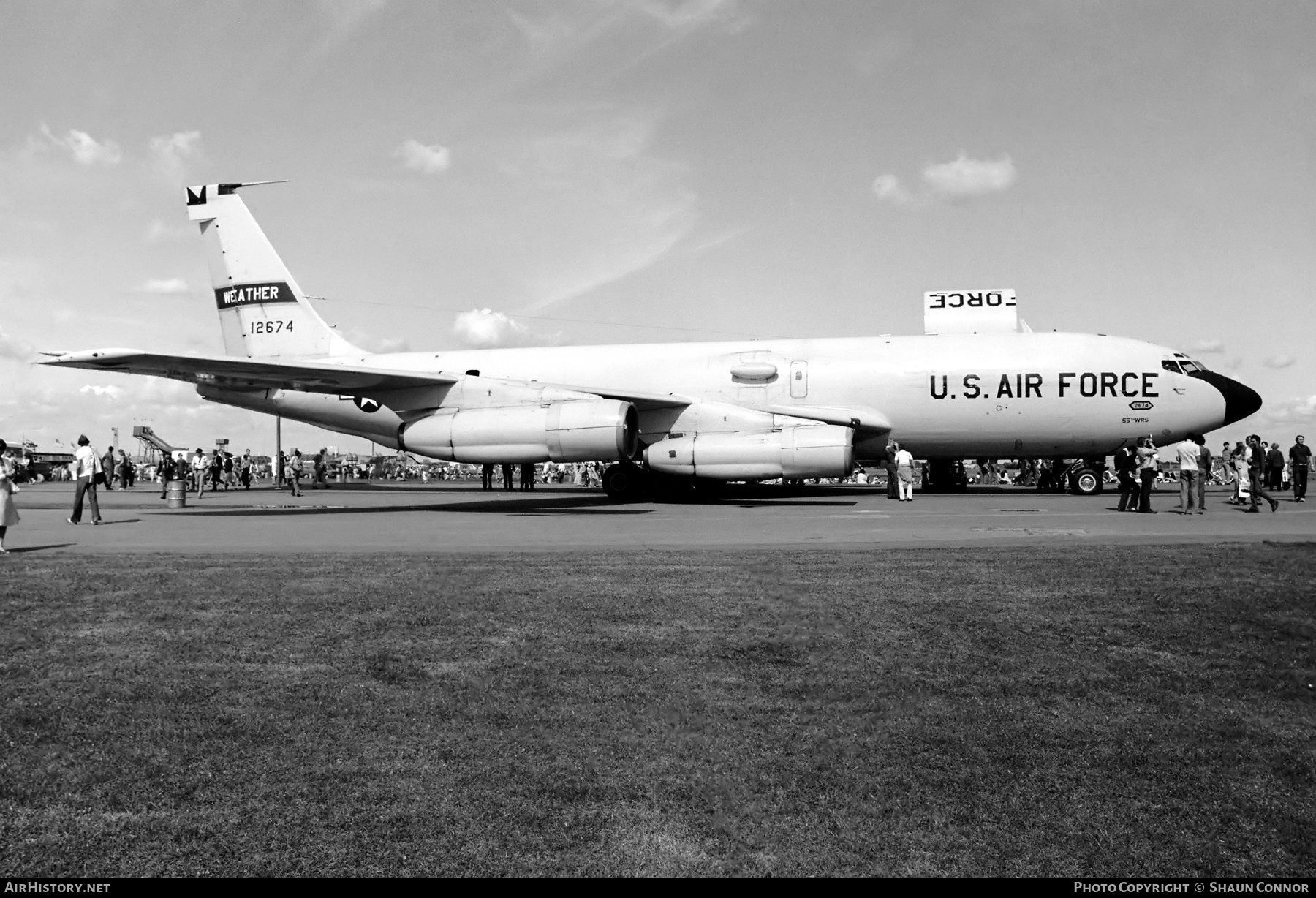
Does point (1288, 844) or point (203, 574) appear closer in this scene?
point (1288, 844)

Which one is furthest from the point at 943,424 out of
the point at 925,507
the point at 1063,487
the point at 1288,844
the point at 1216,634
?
the point at 1288,844

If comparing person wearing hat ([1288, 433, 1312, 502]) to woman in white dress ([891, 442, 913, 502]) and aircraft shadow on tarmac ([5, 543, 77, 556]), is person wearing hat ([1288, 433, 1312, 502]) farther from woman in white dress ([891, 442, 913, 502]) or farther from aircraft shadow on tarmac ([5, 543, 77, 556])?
aircraft shadow on tarmac ([5, 543, 77, 556])

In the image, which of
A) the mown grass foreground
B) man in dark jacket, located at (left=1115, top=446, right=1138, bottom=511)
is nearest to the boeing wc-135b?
man in dark jacket, located at (left=1115, top=446, right=1138, bottom=511)

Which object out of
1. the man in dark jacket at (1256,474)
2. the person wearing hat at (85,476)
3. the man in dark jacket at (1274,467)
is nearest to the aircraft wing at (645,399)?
the person wearing hat at (85,476)

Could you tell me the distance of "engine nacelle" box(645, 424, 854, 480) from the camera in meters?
20.3

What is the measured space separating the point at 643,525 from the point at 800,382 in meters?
9.68

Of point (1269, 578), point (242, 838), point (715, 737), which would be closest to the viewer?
point (242, 838)

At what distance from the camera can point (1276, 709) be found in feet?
16.5

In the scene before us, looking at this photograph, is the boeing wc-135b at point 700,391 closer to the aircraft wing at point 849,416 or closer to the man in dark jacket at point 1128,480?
the aircraft wing at point 849,416

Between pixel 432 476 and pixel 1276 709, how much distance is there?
6458 cm

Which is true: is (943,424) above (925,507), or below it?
above

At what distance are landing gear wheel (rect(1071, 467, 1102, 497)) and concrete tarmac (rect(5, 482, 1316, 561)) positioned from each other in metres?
0.36

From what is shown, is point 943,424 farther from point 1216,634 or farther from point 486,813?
point 486,813

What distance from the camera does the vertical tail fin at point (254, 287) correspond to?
2712cm
